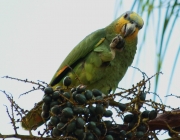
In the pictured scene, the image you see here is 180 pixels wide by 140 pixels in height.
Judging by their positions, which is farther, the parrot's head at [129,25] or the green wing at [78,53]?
the parrot's head at [129,25]

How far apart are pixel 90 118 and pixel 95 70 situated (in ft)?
4.60

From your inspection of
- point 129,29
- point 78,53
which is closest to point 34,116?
point 78,53

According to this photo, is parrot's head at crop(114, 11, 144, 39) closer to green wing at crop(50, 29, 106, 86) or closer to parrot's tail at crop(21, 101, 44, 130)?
green wing at crop(50, 29, 106, 86)

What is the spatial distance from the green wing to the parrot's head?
17 cm

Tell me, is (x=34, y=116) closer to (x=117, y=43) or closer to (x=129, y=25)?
(x=117, y=43)

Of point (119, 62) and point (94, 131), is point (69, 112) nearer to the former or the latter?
point (94, 131)

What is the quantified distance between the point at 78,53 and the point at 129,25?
1.67 ft

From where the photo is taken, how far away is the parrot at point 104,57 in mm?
3039

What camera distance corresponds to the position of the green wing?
10.3 ft

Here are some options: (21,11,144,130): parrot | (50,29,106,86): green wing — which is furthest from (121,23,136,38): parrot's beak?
(50,29,106,86): green wing

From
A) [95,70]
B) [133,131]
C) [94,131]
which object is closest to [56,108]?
[94,131]

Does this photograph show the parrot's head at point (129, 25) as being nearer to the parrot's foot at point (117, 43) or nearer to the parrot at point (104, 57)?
the parrot at point (104, 57)

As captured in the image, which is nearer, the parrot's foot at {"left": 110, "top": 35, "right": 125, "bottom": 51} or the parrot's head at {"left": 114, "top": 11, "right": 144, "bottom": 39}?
the parrot's foot at {"left": 110, "top": 35, "right": 125, "bottom": 51}

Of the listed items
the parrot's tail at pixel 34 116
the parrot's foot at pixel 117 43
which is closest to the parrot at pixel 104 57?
the parrot's foot at pixel 117 43
